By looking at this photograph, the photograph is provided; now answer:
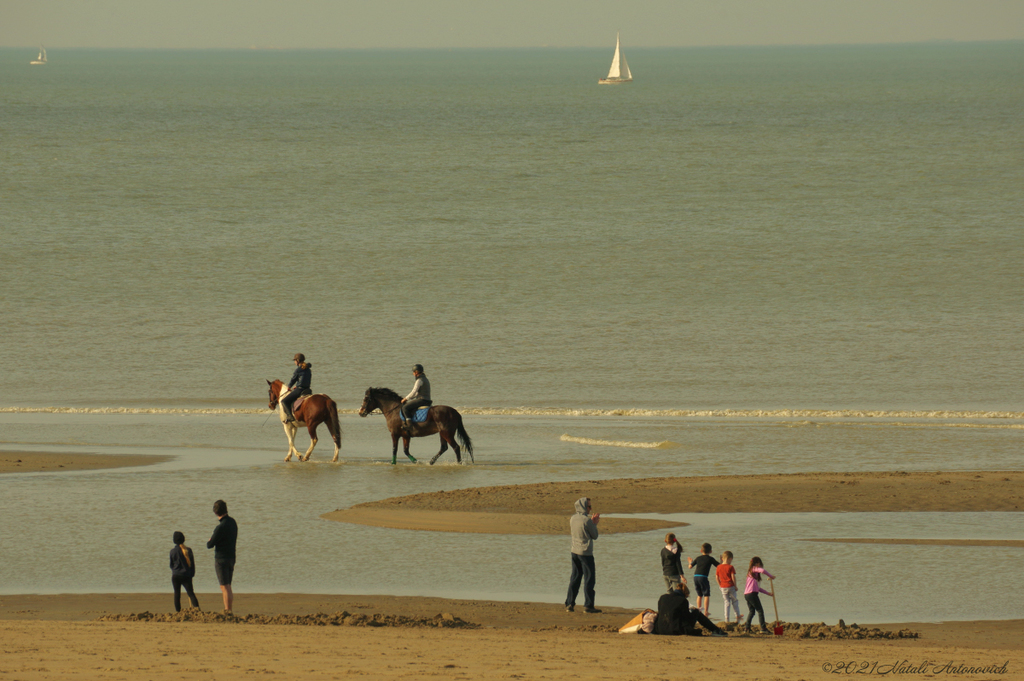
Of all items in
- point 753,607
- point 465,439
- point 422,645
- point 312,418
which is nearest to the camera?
point 422,645

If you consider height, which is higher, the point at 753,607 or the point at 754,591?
the point at 754,591

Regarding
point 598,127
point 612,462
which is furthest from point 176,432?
point 598,127

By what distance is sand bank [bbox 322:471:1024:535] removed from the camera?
18438 mm

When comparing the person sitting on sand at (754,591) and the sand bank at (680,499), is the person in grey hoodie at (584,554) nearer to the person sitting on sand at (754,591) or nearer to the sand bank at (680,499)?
the person sitting on sand at (754,591)

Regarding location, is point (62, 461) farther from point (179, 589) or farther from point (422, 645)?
point (422, 645)

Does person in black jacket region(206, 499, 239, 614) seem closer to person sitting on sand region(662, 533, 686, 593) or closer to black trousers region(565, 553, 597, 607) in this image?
black trousers region(565, 553, 597, 607)

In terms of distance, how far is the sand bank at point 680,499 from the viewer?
60.5ft

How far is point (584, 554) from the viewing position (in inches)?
554

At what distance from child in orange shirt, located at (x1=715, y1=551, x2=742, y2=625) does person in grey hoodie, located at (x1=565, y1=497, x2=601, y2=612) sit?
4.69 feet

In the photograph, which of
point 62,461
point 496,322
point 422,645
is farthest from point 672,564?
point 496,322

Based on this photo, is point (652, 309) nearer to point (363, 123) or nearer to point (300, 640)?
point (300, 640)

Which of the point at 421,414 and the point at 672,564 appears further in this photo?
the point at 421,414

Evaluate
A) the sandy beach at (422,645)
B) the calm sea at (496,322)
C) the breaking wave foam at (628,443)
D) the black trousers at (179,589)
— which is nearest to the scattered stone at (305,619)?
the sandy beach at (422,645)

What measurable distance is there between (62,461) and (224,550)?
9977mm
